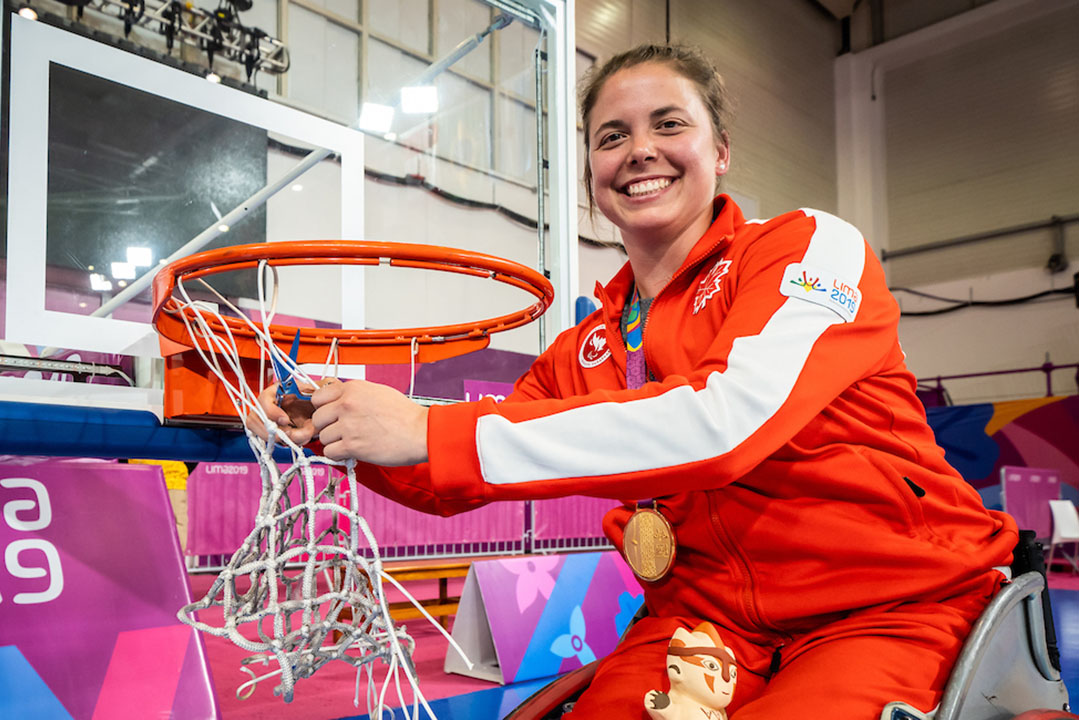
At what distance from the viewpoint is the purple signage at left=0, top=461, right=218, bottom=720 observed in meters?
1.77

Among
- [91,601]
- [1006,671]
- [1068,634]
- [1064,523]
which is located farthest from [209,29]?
[1064,523]

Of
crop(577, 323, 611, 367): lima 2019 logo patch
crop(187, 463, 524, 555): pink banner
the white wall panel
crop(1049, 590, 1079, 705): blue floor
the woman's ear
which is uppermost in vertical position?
the white wall panel

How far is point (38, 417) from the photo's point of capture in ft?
5.25

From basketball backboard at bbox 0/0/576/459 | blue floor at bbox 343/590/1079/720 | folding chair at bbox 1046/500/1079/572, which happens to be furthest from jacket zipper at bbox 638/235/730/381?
folding chair at bbox 1046/500/1079/572

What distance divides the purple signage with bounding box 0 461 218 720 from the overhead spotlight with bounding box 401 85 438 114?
1.90 meters

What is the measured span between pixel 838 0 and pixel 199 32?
42.2ft

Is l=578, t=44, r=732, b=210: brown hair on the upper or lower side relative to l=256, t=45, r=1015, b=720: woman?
upper

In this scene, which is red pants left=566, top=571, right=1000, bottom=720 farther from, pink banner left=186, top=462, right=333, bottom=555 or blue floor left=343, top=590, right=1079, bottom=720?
pink banner left=186, top=462, right=333, bottom=555

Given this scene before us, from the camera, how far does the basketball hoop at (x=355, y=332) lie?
1.35 m

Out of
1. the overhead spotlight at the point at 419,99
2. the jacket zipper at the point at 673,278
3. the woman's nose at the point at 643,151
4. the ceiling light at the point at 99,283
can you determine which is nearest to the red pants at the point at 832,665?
the jacket zipper at the point at 673,278

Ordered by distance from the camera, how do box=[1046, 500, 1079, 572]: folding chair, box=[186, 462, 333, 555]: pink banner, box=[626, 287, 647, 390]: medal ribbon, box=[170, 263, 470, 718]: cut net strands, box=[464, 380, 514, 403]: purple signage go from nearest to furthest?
box=[170, 263, 470, 718]: cut net strands, box=[626, 287, 647, 390]: medal ribbon, box=[464, 380, 514, 403]: purple signage, box=[186, 462, 333, 555]: pink banner, box=[1046, 500, 1079, 572]: folding chair

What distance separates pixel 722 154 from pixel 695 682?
109 centimetres

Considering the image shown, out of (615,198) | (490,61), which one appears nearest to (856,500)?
(615,198)

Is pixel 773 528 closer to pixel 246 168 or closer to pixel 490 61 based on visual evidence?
pixel 246 168
